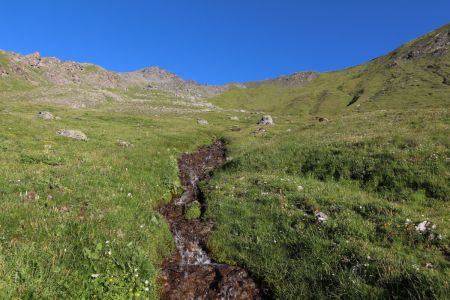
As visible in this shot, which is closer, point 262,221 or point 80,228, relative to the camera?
point 80,228

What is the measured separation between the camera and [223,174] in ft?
75.6

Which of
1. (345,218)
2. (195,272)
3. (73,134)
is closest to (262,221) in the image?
(345,218)

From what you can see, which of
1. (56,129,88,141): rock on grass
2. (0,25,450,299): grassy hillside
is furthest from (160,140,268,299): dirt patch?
(56,129,88,141): rock on grass

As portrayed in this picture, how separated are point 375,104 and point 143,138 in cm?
16873

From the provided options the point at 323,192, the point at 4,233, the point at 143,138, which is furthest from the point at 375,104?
the point at 4,233

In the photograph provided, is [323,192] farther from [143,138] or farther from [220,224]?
[143,138]

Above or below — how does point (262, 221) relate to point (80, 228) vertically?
below

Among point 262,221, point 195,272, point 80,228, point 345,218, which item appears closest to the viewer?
point 80,228

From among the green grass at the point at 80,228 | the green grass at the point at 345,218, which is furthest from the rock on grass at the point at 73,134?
the green grass at the point at 345,218

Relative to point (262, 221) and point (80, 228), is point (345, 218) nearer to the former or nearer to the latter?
point (262, 221)

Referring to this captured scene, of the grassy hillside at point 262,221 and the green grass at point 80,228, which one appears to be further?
the grassy hillside at point 262,221

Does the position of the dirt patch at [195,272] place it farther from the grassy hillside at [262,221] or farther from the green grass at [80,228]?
the green grass at [80,228]

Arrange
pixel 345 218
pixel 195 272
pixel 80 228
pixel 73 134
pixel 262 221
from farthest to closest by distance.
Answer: pixel 73 134 < pixel 262 221 < pixel 345 218 < pixel 195 272 < pixel 80 228

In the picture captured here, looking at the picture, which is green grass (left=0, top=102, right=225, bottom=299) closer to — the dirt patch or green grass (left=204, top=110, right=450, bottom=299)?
the dirt patch
